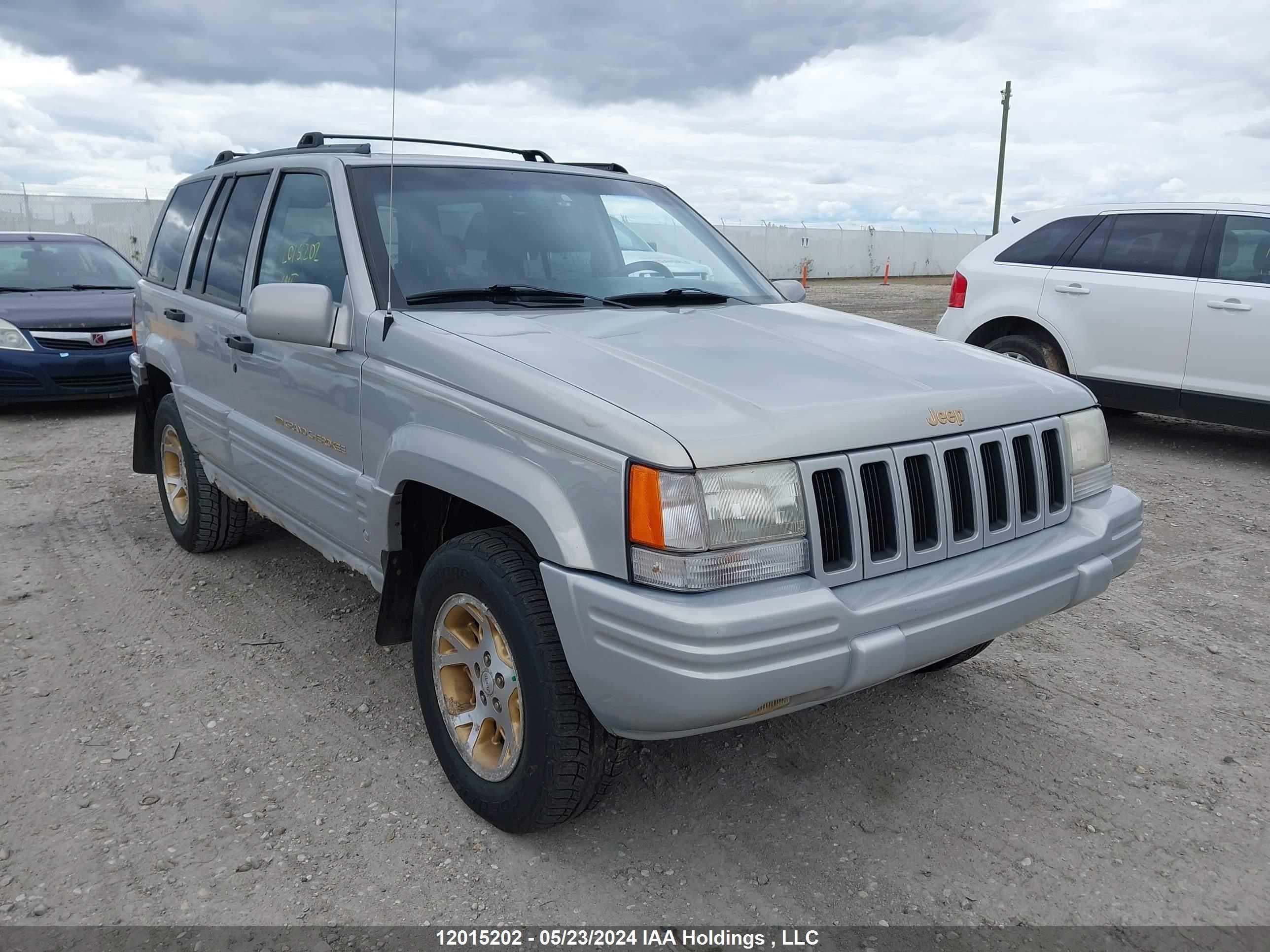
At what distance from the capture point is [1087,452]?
123 inches

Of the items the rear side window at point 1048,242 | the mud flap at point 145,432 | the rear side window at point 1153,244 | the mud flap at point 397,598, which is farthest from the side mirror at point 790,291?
the rear side window at point 1048,242

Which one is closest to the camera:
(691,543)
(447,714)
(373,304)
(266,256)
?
(691,543)

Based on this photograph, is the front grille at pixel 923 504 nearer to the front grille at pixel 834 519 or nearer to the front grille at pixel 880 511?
the front grille at pixel 880 511

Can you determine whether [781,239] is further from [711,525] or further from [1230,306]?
[711,525]

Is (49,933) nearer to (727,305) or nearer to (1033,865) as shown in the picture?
(1033,865)

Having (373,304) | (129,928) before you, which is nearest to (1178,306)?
(373,304)

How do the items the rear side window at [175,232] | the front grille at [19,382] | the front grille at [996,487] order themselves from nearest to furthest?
the front grille at [996,487], the rear side window at [175,232], the front grille at [19,382]

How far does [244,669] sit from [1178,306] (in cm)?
657

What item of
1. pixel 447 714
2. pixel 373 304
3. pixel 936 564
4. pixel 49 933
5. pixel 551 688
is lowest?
pixel 49 933

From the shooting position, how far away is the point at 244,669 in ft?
12.7

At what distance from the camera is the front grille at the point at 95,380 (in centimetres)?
881

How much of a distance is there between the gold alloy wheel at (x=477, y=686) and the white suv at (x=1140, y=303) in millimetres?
6172

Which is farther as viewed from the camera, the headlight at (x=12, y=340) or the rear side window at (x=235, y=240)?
the headlight at (x=12, y=340)

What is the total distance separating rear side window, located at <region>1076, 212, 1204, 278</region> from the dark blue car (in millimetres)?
7984
